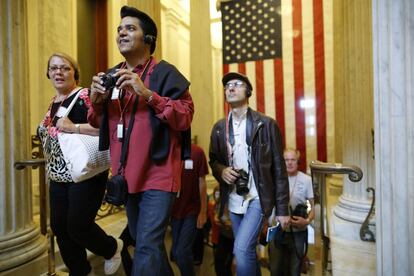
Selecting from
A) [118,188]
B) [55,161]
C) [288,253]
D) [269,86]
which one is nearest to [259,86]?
[269,86]

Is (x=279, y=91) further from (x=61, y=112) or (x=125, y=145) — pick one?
(x=125, y=145)

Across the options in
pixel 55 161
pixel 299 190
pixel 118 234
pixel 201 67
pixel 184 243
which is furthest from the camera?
pixel 201 67

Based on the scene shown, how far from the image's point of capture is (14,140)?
2.63 metres

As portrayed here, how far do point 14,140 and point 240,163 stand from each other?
6.05 feet

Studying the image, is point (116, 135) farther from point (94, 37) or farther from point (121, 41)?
point (94, 37)

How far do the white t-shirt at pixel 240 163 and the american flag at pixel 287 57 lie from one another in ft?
11.9

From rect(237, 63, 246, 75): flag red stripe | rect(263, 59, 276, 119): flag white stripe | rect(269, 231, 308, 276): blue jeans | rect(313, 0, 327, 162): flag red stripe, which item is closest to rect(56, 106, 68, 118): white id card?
rect(269, 231, 308, 276): blue jeans

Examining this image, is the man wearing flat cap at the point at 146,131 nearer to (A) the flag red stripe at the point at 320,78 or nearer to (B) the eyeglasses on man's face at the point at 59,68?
(B) the eyeglasses on man's face at the point at 59,68

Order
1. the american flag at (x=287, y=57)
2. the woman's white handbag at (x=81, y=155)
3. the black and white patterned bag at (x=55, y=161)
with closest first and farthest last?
1. the woman's white handbag at (x=81, y=155)
2. the black and white patterned bag at (x=55, y=161)
3. the american flag at (x=287, y=57)

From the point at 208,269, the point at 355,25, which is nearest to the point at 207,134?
the point at 208,269

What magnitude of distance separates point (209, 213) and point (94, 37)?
413 centimetres

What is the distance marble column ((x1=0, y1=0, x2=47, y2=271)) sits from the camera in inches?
100

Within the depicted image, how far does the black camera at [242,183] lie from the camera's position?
7.69 ft

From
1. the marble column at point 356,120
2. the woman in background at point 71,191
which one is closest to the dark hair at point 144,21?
the woman in background at point 71,191
